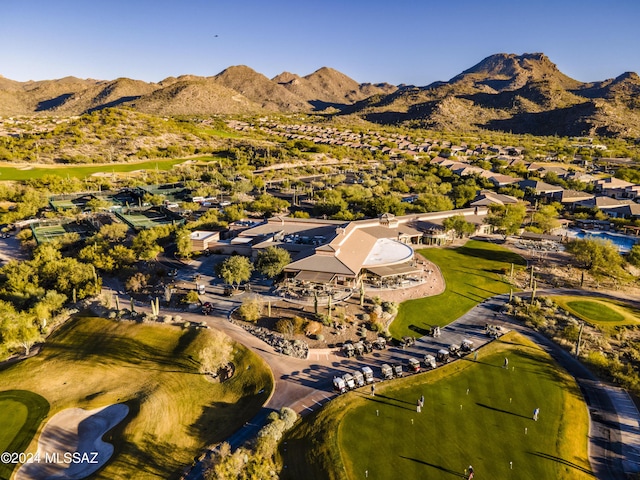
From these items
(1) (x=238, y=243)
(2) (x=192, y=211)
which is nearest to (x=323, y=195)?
(2) (x=192, y=211)

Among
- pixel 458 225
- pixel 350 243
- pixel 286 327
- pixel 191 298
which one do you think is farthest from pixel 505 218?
pixel 191 298

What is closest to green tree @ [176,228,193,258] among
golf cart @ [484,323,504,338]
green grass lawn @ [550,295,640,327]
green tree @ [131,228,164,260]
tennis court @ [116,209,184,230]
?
green tree @ [131,228,164,260]

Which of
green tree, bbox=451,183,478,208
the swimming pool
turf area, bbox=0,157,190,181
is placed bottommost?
the swimming pool

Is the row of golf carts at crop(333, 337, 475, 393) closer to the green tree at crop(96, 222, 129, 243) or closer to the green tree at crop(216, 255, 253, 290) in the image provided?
the green tree at crop(216, 255, 253, 290)

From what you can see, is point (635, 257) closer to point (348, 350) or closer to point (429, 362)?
point (429, 362)

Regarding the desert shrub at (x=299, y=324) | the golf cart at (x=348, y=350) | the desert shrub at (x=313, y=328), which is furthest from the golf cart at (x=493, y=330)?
the desert shrub at (x=299, y=324)

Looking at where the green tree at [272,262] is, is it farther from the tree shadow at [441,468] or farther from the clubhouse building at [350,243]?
the tree shadow at [441,468]

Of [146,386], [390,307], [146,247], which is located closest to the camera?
[146,386]
